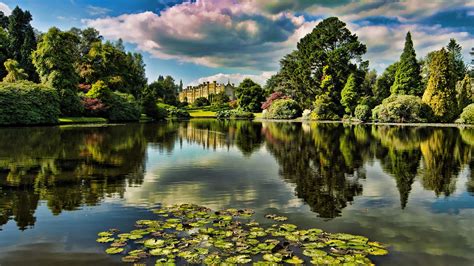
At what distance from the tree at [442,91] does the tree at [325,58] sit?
55.9ft

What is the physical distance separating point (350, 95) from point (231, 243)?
54.4 m

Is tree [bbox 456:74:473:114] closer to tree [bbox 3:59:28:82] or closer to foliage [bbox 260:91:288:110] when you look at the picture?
foliage [bbox 260:91:288:110]

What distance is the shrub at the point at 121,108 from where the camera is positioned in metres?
53.6

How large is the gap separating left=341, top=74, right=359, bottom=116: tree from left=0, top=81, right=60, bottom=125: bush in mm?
42341

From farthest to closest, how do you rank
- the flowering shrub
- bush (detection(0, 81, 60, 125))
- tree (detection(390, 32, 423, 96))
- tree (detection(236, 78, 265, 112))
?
1. tree (detection(236, 78, 265, 112))
2. the flowering shrub
3. tree (detection(390, 32, 423, 96))
4. bush (detection(0, 81, 60, 125))

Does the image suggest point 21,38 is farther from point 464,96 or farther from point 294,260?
point 294,260

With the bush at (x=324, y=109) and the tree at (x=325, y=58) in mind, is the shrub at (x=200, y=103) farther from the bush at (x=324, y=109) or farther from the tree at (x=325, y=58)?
the bush at (x=324, y=109)

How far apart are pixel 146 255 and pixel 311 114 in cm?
5871

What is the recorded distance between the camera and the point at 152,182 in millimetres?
11695

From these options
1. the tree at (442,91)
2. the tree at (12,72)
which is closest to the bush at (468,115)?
the tree at (442,91)

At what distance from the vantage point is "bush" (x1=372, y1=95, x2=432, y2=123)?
46.6 meters

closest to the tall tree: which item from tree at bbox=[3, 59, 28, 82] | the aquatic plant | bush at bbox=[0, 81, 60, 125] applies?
tree at bbox=[3, 59, 28, 82]

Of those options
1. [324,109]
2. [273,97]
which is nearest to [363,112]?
[324,109]

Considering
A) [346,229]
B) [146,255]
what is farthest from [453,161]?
[146,255]
